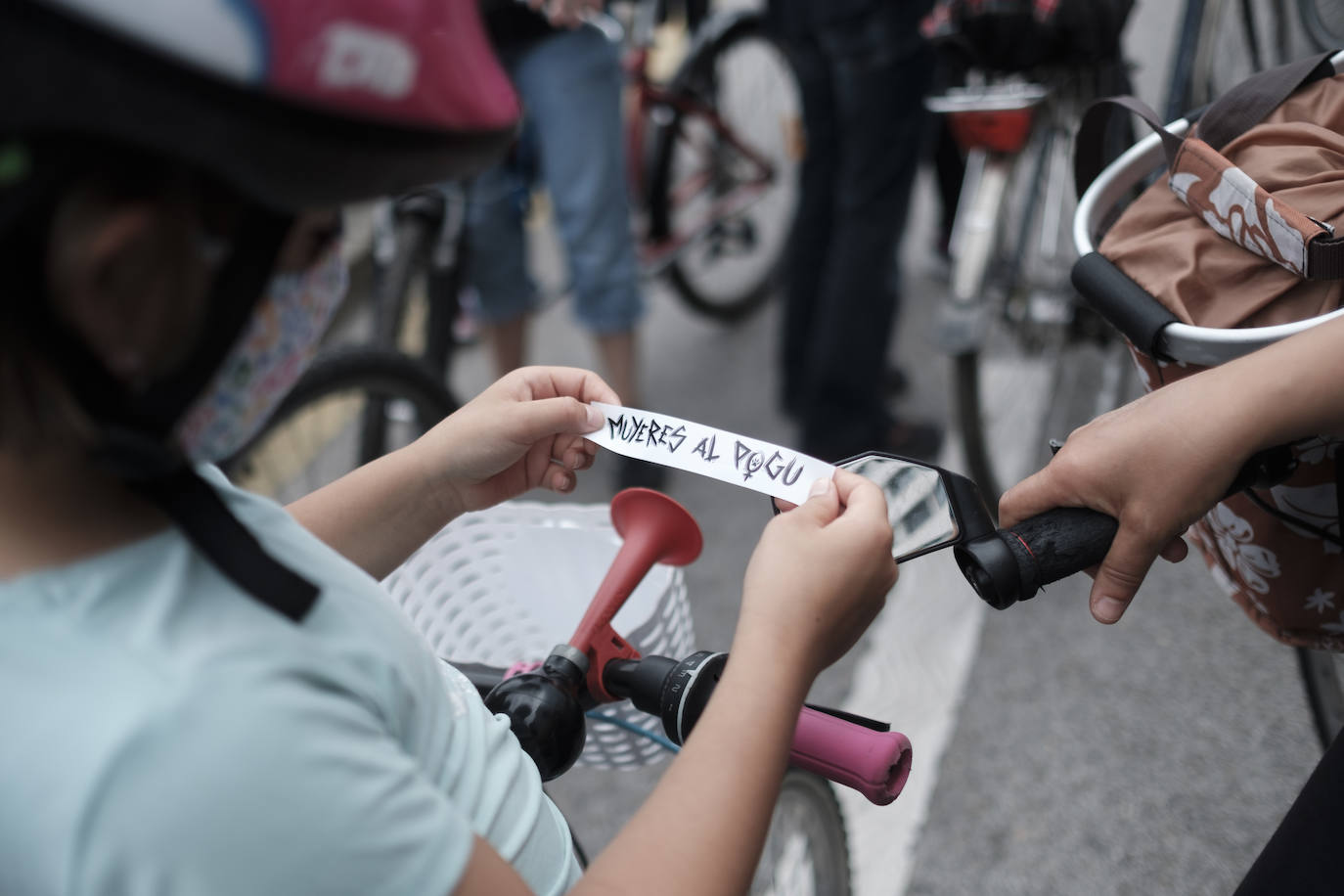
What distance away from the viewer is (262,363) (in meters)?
0.59

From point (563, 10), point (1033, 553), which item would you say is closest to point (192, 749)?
point (1033, 553)

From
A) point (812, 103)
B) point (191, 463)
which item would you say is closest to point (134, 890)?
point (191, 463)

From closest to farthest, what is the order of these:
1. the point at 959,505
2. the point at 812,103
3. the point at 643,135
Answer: the point at 959,505 < the point at 812,103 < the point at 643,135

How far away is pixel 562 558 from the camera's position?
41.7 inches

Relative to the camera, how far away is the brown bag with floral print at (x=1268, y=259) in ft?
2.58

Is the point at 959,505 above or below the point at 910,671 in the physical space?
above

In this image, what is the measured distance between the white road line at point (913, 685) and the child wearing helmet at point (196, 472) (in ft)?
3.43

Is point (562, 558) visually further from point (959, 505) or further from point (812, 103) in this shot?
point (812, 103)

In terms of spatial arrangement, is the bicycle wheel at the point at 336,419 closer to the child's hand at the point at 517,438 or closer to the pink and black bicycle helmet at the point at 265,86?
the child's hand at the point at 517,438

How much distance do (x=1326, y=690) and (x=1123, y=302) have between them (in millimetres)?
824

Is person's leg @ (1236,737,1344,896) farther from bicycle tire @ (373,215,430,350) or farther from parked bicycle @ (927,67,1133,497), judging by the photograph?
bicycle tire @ (373,215,430,350)

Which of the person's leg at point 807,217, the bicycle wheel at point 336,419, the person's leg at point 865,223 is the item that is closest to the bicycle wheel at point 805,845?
the bicycle wheel at point 336,419

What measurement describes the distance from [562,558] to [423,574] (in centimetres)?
14

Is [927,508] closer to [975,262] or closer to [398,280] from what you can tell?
[975,262]
